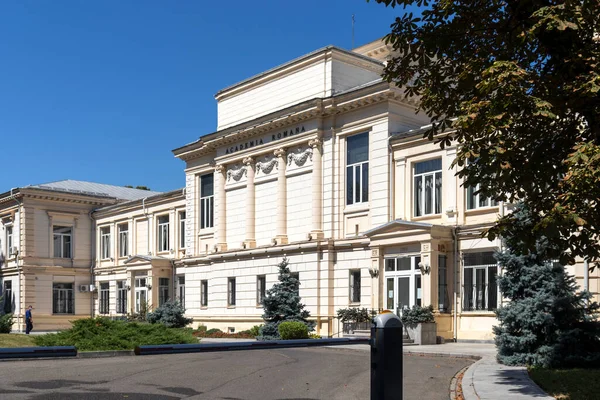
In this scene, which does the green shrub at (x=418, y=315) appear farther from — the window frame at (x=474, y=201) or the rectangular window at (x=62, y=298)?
the rectangular window at (x=62, y=298)

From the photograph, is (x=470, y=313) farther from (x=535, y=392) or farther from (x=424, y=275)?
(x=535, y=392)

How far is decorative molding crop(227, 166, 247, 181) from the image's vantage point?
129 feet

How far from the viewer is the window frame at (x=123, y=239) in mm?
54094

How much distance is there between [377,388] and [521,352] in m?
12.3

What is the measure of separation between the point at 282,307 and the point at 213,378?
17.1m

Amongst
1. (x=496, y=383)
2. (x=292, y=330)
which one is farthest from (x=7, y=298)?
(x=496, y=383)

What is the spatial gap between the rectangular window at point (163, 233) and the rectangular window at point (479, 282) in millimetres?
24376

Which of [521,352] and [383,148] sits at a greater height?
[383,148]

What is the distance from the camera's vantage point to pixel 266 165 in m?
37.9

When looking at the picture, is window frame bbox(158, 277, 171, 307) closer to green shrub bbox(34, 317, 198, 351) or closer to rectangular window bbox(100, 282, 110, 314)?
rectangular window bbox(100, 282, 110, 314)

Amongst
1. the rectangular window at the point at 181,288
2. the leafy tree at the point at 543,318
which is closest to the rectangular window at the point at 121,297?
the rectangular window at the point at 181,288

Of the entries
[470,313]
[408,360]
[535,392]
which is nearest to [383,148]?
[470,313]

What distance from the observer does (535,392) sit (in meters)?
13.4

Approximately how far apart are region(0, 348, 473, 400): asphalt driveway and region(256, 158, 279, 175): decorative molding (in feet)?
58.2
